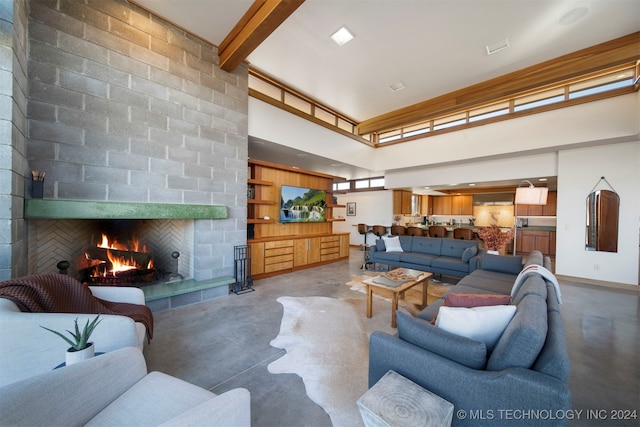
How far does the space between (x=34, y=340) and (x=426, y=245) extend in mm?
5774

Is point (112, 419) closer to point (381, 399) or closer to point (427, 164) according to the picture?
point (381, 399)

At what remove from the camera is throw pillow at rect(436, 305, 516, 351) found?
4.59ft

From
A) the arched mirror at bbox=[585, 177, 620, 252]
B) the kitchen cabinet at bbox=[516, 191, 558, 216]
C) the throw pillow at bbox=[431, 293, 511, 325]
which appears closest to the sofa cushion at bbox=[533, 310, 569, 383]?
the throw pillow at bbox=[431, 293, 511, 325]

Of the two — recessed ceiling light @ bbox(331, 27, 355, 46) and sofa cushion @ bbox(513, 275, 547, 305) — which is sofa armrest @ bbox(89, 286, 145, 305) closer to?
sofa cushion @ bbox(513, 275, 547, 305)

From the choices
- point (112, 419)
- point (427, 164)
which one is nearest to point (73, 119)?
point (112, 419)

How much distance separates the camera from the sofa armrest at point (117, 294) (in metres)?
2.11

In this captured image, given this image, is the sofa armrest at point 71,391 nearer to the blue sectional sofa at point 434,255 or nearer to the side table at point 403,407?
the side table at point 403,407

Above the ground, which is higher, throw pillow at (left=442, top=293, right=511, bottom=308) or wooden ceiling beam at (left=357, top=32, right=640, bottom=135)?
wooden ceiling beam at (left=357, top=32, right=640, bottom=135)

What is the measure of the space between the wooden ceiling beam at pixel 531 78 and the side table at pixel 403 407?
18.8 feet

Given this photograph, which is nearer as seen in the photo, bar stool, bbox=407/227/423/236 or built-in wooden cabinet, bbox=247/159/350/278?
built-in wooden cabinet, bbox=247/159/350/278

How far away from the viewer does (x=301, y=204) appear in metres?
5.85

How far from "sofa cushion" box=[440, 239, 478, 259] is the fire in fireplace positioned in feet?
18.3

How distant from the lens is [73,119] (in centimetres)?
267

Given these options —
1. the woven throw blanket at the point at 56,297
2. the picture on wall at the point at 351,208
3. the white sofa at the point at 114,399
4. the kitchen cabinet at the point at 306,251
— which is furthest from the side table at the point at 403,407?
the picture on wall at the point at 351,208
